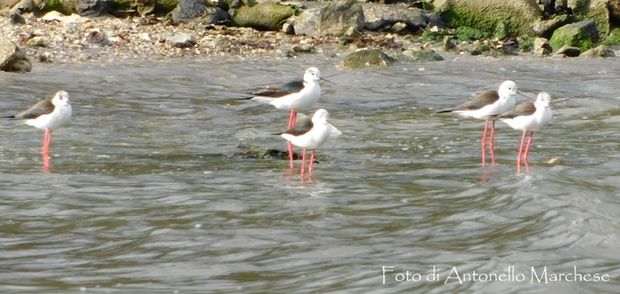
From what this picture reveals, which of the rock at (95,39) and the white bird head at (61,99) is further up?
the white bird head at (61,99)

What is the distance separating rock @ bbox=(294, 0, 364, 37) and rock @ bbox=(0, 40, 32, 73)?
6612mm

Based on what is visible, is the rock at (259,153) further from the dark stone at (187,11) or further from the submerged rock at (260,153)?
the dark stone at (187,11)

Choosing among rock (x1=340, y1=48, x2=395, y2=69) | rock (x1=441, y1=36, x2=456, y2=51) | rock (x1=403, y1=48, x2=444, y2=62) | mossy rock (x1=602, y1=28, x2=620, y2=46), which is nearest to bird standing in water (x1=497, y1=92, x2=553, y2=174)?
rock (x1=340, y1=48, x2=395, y2=69)

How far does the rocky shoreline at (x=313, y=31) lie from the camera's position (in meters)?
22.9

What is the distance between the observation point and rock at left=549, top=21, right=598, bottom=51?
2528 cm

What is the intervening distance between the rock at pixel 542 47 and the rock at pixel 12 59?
10321 mm

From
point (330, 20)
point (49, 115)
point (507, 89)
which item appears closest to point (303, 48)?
point (330, 20)

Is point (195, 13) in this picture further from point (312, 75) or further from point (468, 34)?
point (312, 75)

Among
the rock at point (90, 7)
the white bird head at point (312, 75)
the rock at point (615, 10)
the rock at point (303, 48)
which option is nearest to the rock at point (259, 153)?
the white bird head at point (312, 75)

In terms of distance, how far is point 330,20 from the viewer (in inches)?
993

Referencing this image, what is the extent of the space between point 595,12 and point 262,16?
760 centimetres

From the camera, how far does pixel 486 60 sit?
24.0 metres

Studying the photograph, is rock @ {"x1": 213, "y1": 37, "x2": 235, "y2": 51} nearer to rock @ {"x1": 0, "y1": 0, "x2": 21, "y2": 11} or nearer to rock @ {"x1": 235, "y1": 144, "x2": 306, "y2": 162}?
rock @ {"x1": 0, "y1": 0, "x2": 21, "y2": 11}

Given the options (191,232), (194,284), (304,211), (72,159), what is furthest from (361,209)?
(72,159)
